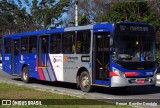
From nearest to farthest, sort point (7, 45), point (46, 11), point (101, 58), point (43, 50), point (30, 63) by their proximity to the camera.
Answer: point (101, 58)
point (43, 50)
point (30, 63)
point (7, 45)
point (46, 11)

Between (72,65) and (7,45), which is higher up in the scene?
(7,45)

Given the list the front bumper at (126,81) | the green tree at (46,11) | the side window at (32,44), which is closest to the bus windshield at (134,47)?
the front bumper at (126,81)

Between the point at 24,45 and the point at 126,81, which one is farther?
the point at 24,45

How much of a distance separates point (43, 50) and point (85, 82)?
4.30m

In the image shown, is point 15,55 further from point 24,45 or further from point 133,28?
point 133,28

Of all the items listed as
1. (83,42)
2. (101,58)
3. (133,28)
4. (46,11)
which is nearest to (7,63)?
(83,42)

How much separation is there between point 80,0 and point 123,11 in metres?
18.4

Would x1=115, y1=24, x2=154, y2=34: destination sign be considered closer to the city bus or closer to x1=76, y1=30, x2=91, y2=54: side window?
the city bus

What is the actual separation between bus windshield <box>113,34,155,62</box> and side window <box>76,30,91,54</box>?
159 centimetres

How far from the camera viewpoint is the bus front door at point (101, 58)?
15.6 metres

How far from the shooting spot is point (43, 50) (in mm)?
20172

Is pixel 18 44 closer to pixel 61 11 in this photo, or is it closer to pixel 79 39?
pixel 79 39

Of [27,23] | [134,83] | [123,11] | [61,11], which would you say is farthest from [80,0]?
[134,83]

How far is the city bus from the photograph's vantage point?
15219mm
